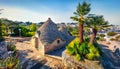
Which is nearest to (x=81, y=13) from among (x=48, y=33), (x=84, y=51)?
(x=84, y=51)

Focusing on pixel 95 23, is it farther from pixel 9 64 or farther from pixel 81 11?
pixel 9 64

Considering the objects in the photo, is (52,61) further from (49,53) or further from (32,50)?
(32,50)

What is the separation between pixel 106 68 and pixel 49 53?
13.3m

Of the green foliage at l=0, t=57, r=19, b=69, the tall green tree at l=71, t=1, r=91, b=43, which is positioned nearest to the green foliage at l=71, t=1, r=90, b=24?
the tall green tree at l=71, t=1, r=91, b=43

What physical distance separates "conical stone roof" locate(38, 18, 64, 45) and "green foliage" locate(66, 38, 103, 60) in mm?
8834

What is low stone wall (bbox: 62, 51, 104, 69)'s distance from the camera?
3198 centimetres

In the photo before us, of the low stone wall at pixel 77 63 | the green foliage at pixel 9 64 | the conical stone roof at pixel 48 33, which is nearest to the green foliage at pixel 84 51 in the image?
the low stone wall at pixel 77 63

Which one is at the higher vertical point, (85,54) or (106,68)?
(85,54)

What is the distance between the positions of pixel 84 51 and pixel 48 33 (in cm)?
1370

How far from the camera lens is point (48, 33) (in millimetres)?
45094

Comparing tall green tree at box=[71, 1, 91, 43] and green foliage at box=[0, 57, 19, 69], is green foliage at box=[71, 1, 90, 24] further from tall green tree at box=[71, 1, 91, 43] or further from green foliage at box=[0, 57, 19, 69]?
green foliage at box=[0, 57, 19, 69]

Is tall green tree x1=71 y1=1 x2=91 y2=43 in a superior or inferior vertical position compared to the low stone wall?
superior

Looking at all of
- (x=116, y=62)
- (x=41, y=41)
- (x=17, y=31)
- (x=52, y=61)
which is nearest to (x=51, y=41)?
(x=41, y=41)

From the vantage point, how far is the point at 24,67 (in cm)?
3450
